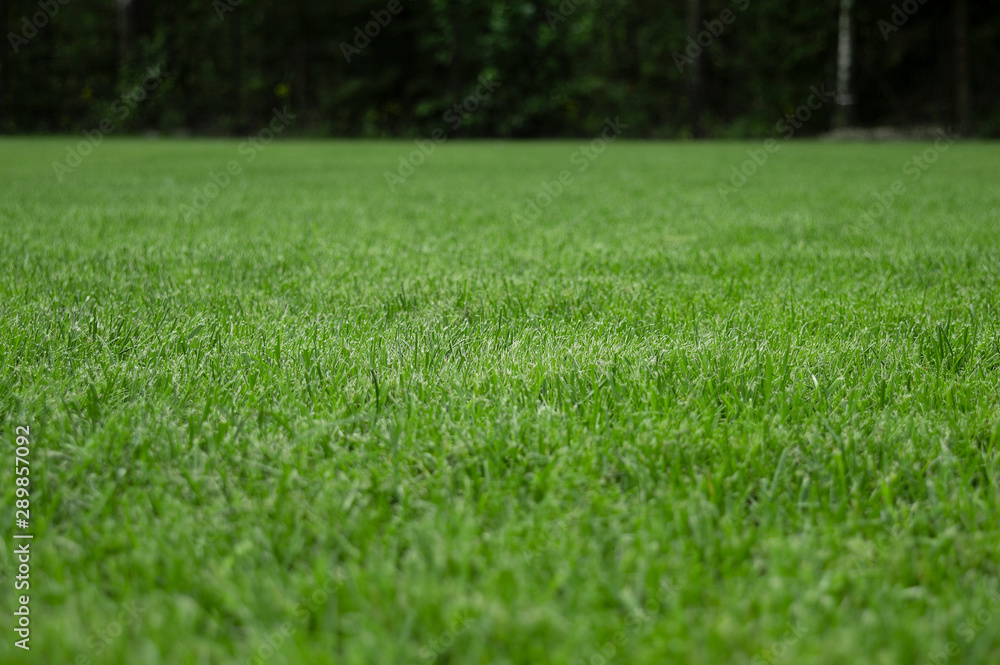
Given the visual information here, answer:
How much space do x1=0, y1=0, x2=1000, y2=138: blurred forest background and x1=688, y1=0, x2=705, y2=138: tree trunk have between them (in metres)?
0.06

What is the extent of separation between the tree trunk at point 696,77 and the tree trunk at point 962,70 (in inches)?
234

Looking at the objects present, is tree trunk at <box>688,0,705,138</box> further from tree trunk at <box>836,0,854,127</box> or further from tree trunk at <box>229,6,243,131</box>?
tree trunk at <box>229,6,243,131</box>

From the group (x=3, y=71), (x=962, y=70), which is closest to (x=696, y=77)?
(x=962, y=70)

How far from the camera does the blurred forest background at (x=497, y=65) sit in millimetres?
18344

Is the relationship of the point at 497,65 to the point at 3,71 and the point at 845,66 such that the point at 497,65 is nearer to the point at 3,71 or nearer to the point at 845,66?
the point at 845,66

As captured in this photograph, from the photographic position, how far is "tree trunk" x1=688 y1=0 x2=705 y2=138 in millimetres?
18594

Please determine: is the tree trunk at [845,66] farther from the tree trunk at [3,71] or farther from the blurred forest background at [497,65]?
the tree trunk at [3,71]

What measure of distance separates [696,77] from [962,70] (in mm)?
6233

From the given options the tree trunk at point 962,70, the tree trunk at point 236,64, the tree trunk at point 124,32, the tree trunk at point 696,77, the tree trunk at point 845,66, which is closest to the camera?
the tree trunk at point 962,70

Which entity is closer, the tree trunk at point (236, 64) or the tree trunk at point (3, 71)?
the tree trunk at point (236, 64)

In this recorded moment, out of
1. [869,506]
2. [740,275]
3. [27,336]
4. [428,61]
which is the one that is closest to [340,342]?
[27,336]

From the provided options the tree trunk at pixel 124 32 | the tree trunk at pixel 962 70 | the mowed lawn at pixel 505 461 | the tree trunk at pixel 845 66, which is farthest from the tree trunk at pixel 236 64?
the mowed lawn at pixel 505 461

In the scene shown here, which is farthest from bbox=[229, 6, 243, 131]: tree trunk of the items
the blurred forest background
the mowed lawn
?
the mowed lawn

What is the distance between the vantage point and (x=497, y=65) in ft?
68.1
